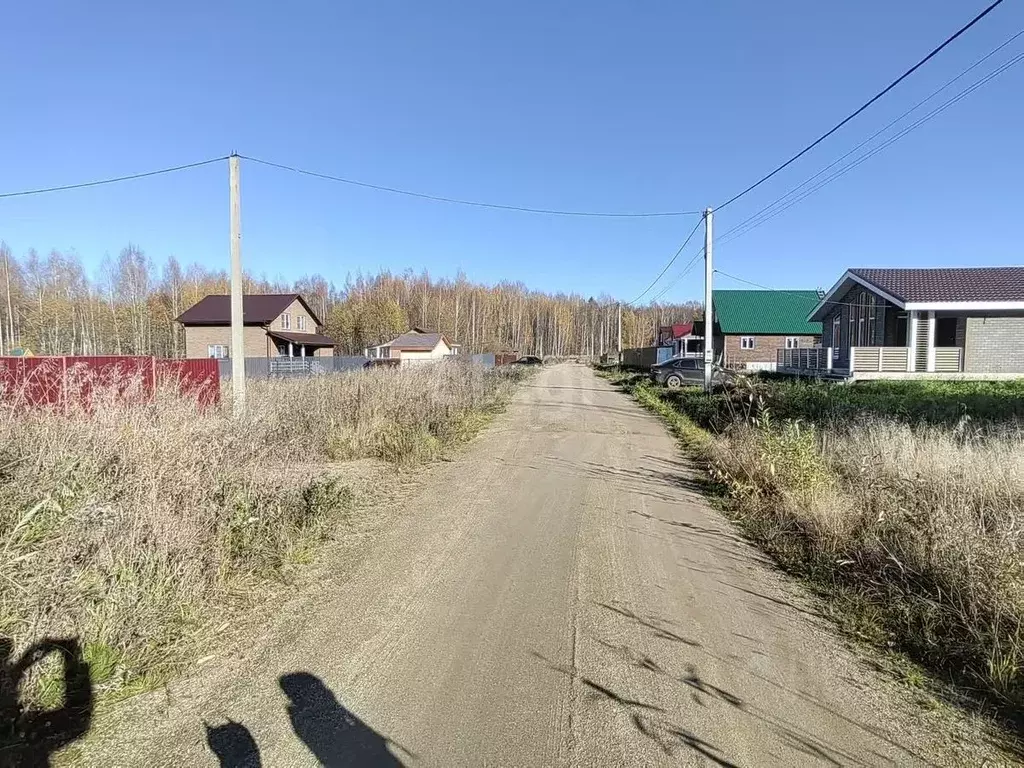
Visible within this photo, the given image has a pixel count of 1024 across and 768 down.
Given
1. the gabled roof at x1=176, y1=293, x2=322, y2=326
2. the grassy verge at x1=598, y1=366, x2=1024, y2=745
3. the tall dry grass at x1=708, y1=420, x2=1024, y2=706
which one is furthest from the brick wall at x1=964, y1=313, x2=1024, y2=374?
the gabled roof at x1=176, y1=293, x2=322, y2=326

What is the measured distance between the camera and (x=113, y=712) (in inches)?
120

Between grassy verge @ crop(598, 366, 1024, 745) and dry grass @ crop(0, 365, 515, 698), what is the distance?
452 centimetres

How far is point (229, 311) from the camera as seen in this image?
5106 centimetres

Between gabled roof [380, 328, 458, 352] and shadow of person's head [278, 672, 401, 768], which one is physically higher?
gabled roof [380, 328, 458, 352]

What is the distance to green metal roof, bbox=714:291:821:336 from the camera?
155 feet

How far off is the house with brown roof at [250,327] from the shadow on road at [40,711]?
158 ft

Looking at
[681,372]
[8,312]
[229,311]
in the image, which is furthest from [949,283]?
[8,312]

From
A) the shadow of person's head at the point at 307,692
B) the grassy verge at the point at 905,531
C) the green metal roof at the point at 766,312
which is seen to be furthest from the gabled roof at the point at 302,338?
the shadow of person's head at the point at 307,692

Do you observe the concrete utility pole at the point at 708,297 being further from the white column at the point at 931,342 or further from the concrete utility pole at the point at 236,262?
the concrete utility pole at the point at 236,262

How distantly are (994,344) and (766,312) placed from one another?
25.3 m

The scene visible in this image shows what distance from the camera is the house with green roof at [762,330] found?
47156 mm

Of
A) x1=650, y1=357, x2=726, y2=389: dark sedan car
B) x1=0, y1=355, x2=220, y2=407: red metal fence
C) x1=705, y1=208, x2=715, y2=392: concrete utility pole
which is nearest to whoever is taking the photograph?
x1=0, y1=355, x2=220, y2=407: red metal fence

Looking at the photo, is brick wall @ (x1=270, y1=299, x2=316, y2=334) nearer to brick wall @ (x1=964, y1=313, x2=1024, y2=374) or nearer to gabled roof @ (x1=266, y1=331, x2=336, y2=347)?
gabled roof @ (x1=266, y1=331, x2=336, y2=347)

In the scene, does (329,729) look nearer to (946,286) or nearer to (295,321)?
(946,286)
